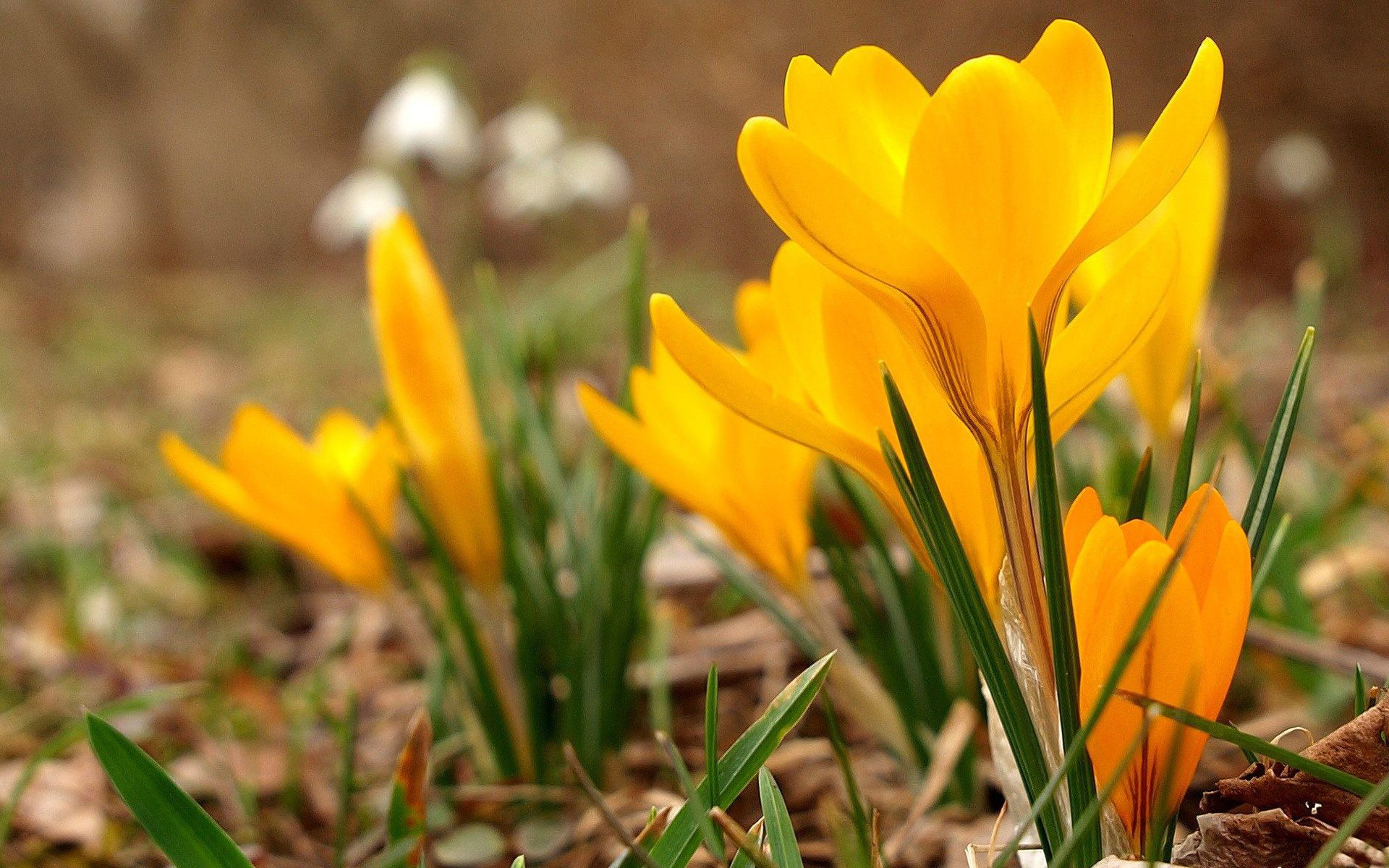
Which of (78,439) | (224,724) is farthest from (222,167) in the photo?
(224,724)

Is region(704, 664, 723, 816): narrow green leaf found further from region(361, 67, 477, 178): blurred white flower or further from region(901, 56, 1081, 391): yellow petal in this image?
region(361, 67, 477, 178): blurred white flower

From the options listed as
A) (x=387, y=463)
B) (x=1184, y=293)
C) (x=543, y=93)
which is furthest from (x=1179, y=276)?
(x=543, y=93)

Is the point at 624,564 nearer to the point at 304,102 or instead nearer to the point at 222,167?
the point at 304,102

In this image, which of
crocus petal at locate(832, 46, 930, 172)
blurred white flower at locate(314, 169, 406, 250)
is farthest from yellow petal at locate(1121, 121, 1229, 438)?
blurred white flower at locate(314, 169, 406, 250)

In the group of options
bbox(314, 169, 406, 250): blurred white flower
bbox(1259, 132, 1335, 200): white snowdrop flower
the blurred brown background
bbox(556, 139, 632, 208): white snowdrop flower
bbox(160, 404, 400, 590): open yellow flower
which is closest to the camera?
bbox(160, 404, 400, 590): open yellow flower

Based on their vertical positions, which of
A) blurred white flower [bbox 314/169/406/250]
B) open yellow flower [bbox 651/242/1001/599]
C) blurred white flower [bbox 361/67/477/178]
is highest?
blurred white flower [bbox 361/67/477/178]

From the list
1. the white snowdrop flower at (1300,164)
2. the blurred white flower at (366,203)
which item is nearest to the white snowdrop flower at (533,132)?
the blurred white flower at (366,203)

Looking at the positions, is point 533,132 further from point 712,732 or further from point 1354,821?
point 1354,821
